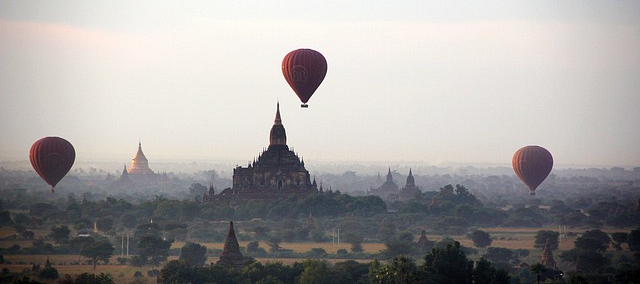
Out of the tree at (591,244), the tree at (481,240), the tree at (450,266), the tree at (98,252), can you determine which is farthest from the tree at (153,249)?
the tree at (450,266)

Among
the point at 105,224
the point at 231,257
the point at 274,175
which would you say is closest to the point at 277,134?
the point at 274,175

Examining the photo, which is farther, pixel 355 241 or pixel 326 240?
pixel 326 240

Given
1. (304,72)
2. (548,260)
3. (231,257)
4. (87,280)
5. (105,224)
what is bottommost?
(87,280)

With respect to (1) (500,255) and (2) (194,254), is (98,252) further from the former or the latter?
(1) (500,255)

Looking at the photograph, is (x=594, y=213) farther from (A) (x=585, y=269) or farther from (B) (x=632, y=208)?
(A) (x=585, y=269)

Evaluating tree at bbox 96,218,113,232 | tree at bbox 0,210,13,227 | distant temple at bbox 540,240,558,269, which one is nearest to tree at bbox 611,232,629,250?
distant temple at bbox 540,240,558,269

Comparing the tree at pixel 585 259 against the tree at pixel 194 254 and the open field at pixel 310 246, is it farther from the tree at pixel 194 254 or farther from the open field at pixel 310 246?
the tree at pixel 194 254

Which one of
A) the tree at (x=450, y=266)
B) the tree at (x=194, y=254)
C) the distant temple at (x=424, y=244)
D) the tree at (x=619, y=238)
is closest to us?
the tree at (x=450, y=266)
